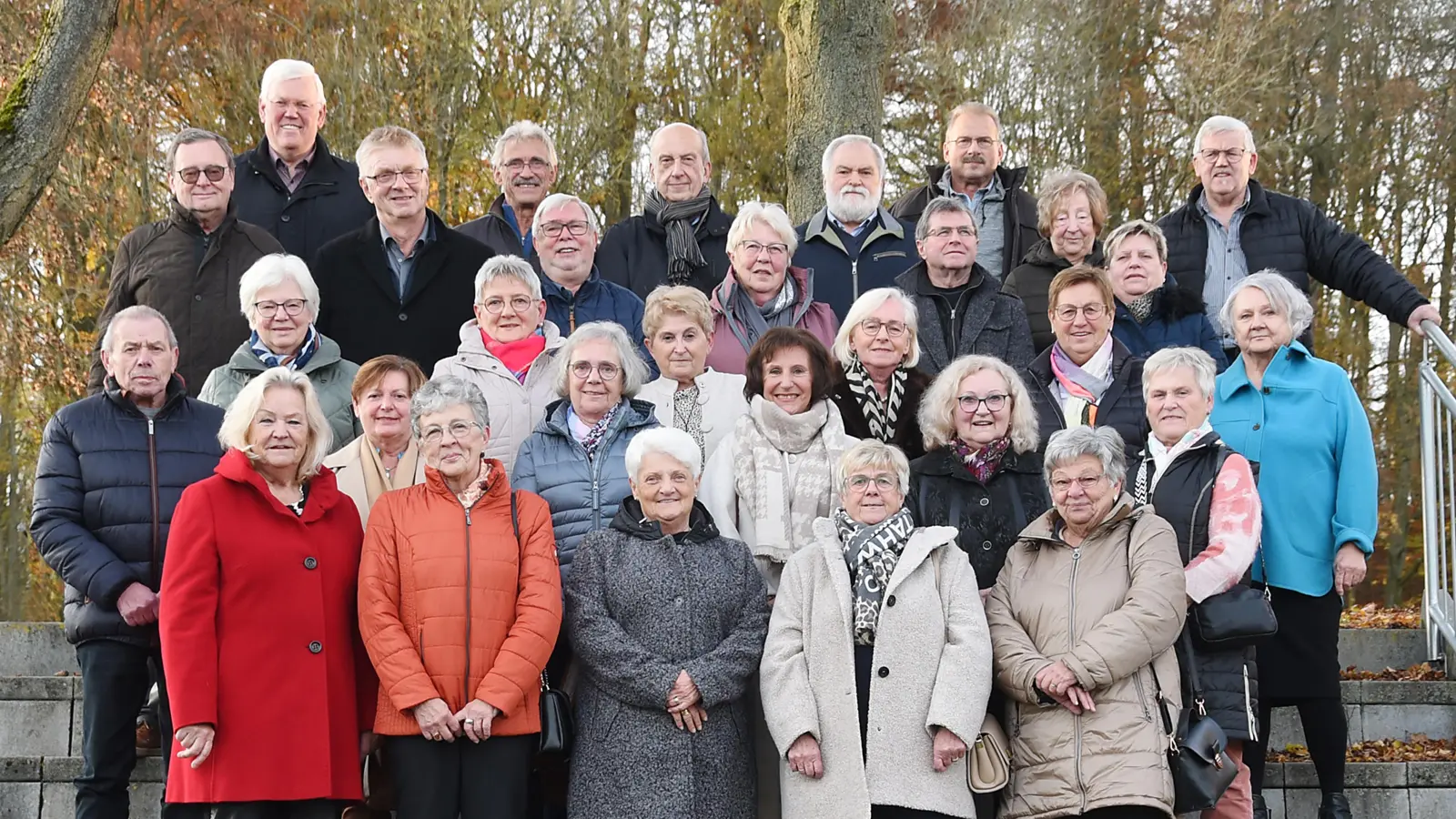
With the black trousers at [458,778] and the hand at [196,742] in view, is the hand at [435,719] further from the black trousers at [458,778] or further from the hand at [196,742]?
the hand at [196,742]

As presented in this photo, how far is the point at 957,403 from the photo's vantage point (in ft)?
17.3

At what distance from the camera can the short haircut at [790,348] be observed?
549cm

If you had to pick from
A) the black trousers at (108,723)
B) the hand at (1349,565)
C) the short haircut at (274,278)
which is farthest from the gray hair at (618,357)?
the hand at (1349,565)

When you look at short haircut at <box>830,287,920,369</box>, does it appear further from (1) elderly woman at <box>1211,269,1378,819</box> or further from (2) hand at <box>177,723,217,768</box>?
(2) hand at <box>177,723,217,768</box>

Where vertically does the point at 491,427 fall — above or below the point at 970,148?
below

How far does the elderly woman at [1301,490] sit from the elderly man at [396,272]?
320 cm

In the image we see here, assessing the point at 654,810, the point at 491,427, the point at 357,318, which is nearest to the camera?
the point at 654,810

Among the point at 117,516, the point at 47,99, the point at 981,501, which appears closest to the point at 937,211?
the point at 981,501

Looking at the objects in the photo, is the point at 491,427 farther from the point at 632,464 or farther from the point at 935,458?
the point at 935,458

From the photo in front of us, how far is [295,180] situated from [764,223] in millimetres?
2304

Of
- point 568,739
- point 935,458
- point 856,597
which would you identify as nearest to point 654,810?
point 568,739

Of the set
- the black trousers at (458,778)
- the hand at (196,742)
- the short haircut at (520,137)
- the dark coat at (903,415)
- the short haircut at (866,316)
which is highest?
the short haircut at (520,137)

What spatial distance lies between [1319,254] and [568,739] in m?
4.26

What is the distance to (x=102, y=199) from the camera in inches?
433
